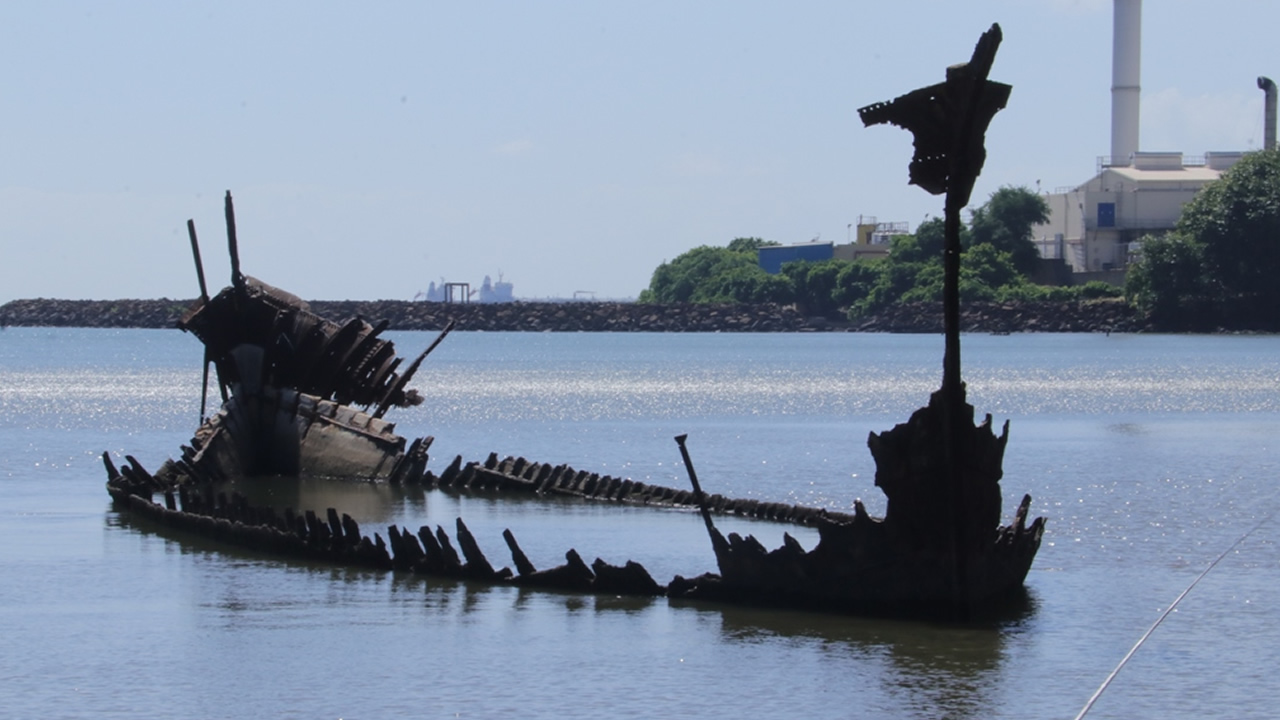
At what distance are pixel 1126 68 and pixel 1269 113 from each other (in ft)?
68.3

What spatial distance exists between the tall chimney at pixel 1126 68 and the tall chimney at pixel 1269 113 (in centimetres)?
1536

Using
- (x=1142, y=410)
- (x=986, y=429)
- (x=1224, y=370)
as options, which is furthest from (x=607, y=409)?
(x=986, y=429)

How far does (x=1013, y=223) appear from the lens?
17700 cm

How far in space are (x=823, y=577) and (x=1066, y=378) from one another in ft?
281

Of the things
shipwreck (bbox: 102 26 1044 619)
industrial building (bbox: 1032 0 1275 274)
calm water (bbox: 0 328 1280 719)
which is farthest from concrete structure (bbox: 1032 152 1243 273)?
shipwreck (bbox: 102 26 1044 619)

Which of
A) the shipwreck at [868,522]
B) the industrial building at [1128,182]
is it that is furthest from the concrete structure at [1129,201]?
the shipwreck at [868,522]

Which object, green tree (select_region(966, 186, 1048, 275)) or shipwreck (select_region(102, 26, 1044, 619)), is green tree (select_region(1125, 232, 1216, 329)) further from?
shipwreck (select_region(102, 26, 1044, 619))

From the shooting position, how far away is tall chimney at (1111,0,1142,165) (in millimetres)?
159375

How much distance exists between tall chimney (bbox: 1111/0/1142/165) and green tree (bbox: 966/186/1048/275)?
12612 millimetres

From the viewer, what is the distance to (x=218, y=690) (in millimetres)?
21688

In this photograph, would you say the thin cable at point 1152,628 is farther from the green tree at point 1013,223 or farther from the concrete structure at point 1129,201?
the green tree at point 1013,223

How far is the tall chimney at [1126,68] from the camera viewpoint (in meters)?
159

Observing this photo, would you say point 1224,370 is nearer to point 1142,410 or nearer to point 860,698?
point 1142,410

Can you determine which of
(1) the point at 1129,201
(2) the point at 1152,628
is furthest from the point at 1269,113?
(2) the point at 1152,628
